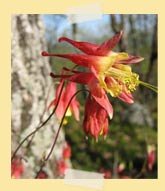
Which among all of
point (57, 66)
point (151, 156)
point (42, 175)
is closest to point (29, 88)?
point (57, 66)

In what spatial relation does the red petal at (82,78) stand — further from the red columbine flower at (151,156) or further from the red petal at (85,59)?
the red columbine flower at (151,156)

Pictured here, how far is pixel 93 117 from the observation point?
95 cm

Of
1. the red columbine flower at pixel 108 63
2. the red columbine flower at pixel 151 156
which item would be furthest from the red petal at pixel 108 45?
the red columbine flower at pixel 151 156

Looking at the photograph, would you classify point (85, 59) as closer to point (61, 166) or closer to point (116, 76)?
point (116, 76)

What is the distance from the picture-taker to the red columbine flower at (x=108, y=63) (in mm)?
920

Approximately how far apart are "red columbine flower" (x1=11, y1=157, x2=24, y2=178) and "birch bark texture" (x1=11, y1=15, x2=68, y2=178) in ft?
0.07

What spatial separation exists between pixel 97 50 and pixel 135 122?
1.07m

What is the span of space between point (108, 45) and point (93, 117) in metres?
0.13

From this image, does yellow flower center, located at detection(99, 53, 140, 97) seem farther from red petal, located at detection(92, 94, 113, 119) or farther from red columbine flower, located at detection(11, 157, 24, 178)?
red columbine flower, located at detection(11, 157, 24, 178)

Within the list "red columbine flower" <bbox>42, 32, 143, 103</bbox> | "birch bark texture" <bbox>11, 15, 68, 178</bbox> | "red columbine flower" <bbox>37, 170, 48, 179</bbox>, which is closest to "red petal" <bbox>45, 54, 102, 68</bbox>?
"red columbine flower" <bbox>42, 32, 143, 103</bbox>

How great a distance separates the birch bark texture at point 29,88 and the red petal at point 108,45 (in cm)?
58

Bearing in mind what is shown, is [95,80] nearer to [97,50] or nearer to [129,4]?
[97,50]

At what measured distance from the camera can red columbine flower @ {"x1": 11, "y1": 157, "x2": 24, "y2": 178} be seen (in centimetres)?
147

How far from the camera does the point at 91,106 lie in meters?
0.95
